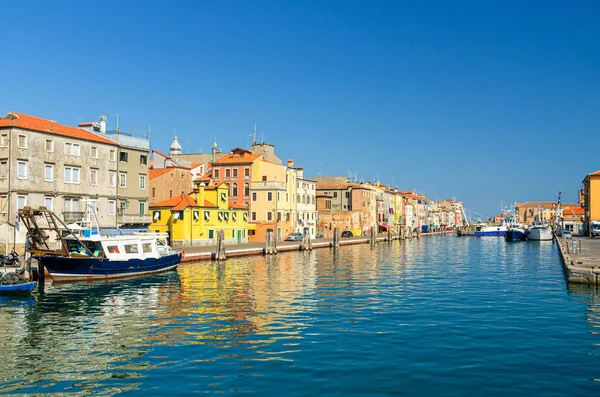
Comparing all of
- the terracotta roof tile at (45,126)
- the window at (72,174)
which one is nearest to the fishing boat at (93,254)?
the window at (72,174)

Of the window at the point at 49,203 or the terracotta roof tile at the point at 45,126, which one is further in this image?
the window at the point at 49,203

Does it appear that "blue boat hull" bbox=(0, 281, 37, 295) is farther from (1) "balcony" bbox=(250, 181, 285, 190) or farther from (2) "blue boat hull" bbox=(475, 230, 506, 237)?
(2) "blue boat hull" bbox=(475, 230, 506, 237)

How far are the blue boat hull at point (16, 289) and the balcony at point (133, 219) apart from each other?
29948 mm

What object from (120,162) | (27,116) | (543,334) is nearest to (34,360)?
(543,334)

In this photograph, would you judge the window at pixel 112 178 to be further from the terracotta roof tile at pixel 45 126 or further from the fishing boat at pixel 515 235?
the fishing boat at pixel 515 235

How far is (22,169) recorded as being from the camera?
52.7 meters

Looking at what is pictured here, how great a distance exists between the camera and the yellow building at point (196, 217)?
7312 centimetres

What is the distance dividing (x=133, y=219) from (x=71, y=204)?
8112mm

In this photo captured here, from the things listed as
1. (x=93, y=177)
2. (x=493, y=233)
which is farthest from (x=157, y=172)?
(x=493, y=233)

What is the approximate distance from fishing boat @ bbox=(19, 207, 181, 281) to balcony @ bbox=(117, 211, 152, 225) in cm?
1451

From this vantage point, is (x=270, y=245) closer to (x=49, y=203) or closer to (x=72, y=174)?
(x=72, y=174)

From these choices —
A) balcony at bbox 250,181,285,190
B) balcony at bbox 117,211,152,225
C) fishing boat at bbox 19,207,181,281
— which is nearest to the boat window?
fishing boat at bbox 19,207,181,281

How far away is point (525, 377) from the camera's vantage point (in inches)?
680

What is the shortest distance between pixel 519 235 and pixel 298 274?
287 ft
